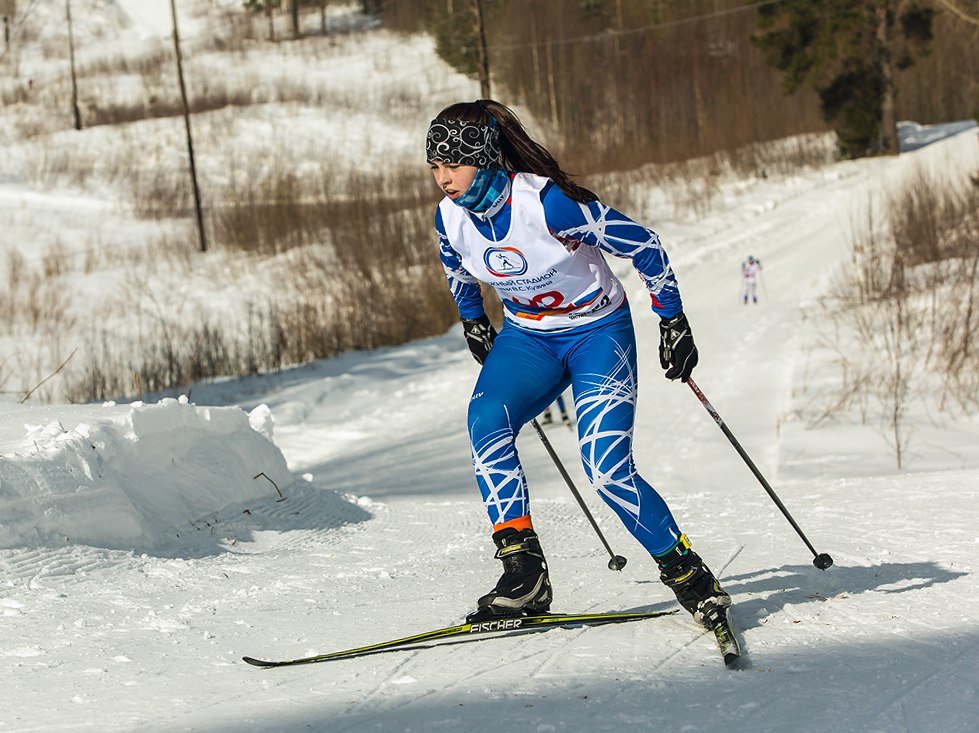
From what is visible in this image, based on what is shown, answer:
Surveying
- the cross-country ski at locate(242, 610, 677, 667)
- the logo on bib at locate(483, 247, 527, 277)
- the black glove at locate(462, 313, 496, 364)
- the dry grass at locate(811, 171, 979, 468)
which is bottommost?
the dry grass at locate(811, 171, 979, 468)

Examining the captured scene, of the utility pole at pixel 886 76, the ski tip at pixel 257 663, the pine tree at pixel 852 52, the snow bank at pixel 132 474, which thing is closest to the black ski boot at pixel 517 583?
the ski tip at pixel 257 663

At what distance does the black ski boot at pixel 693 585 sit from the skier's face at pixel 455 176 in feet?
4.54

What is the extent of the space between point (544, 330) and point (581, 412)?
1.11ft

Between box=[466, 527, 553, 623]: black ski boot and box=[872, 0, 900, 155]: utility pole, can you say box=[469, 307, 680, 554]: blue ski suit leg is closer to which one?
box=[466, 527, 553, 623]: black ski boot

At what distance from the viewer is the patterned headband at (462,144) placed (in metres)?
3.59

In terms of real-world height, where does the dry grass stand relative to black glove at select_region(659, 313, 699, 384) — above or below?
below

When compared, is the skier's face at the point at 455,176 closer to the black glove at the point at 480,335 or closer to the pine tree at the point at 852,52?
the black glove at the point at 480,335

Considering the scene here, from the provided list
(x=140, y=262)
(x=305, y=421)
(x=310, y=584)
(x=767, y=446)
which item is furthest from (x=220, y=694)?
(x=140, y=262)

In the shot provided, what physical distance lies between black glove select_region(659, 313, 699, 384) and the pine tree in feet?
94.6

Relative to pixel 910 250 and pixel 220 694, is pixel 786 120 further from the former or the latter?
pixel 220 694

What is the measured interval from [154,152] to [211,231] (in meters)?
11.6

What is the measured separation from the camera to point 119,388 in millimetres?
13938

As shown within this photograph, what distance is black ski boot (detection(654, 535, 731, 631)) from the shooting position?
351 centimetres

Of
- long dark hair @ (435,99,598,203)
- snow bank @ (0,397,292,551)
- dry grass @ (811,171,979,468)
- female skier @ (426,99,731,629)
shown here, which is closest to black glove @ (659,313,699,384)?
female skier @ (426,99,731,629)
